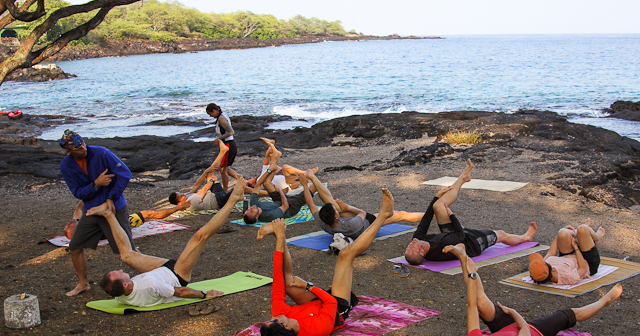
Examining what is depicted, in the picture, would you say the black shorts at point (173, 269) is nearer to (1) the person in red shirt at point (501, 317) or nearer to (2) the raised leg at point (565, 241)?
(1) the person in red shirt at point (501, 317)

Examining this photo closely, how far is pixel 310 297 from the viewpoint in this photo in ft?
13.9

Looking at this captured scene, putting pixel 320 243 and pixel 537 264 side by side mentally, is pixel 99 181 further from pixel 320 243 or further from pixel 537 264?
pixel 537 264

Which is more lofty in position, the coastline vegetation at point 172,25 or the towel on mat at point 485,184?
the coastline vegetation at point 172,25

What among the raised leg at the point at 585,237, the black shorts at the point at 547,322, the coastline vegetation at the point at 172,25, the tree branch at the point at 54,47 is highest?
the coastline vegetation at the point at 172,25

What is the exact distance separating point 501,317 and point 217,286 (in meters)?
3.05

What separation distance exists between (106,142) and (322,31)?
6737 inches

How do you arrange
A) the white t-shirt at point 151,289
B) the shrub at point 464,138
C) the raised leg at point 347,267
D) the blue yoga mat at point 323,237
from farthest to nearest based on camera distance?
the shrub at point 464,138
the blue yoga mat at point 323,237
the white t-shirt at point 151,289
the raised leg at point 347,267

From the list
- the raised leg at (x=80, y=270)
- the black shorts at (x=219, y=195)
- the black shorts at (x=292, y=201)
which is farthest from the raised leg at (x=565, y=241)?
the black shorts at (x=219, y=195)

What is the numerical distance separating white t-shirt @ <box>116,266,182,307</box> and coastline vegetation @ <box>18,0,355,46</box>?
7618 cm

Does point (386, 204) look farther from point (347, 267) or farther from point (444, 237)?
point (444, 237)

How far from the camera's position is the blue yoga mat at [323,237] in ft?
22.0

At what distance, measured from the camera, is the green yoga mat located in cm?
461

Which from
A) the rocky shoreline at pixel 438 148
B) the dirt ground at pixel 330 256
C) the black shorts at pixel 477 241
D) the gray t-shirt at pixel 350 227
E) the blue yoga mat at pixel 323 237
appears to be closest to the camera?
the dirt ground at pixel 330 256

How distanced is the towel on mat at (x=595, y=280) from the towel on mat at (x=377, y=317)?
3.95 feet
